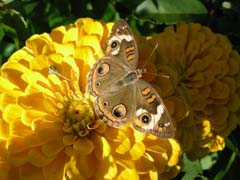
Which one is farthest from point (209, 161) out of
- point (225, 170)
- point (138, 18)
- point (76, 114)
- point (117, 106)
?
point (117, 106)

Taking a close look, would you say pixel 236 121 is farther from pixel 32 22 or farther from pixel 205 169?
pixel 32 22

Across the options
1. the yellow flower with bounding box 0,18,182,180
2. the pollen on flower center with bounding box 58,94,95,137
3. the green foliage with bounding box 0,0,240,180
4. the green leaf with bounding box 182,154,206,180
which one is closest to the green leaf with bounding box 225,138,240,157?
the green foliage with bounding box 0,0,240,180

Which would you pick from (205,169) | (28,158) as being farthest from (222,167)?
(28,158)

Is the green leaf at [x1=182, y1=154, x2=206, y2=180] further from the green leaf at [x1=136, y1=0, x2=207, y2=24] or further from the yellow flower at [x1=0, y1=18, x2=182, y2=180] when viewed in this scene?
the green leaf at [x1=136, y1=0, x2=207, y2=24]

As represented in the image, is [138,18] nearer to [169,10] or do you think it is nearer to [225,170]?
[169,10]

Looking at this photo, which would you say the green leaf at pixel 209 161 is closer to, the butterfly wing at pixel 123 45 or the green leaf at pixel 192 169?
the green leaf at pixel 192 169

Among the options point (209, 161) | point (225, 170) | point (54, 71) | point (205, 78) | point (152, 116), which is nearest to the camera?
point (152, 116)

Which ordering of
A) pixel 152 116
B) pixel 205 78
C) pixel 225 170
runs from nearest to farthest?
1. pixel 152 116
2. pixel 205 78
3. pixel 225 170
